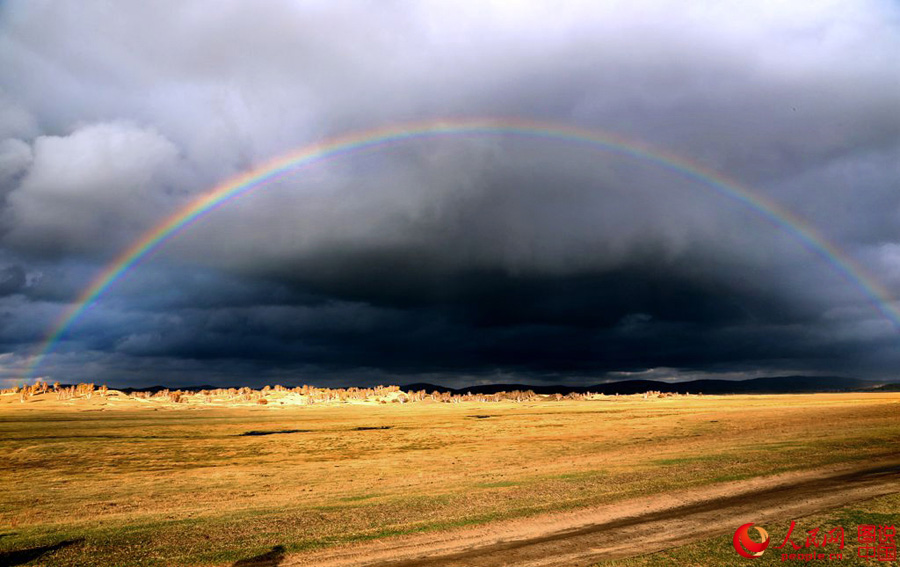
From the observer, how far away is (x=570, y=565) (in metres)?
14.7

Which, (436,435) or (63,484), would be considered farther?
(436,435)

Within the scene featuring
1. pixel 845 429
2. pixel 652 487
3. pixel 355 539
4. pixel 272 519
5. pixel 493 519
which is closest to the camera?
pixel 355 539

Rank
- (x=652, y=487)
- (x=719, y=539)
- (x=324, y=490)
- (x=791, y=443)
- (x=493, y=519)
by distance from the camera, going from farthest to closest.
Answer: (x=791, y=443) < (x=324, y=490) < (x=652, y=487) < (x=493, y=519) < (x=719, y=539)

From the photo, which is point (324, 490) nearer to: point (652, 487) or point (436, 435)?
point (652, 487)

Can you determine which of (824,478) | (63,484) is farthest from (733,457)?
(63,484)

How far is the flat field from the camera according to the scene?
18.4m

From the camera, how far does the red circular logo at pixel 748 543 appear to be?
15250 mm

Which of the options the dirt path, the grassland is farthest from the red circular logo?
the dirt path

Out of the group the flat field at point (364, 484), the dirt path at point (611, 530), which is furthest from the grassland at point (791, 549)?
the dirt path at point (611, 530)

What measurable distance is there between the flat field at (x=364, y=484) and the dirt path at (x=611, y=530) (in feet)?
0.84

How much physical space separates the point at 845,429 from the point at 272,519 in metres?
53.0

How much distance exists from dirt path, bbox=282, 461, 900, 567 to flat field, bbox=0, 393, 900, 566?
0.84ft

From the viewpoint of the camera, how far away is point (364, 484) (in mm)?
32812

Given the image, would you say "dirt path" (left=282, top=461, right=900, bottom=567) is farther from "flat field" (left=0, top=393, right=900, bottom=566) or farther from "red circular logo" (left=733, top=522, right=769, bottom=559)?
"red circular logo" (left=733, top=522, right=769, bottom=559)
